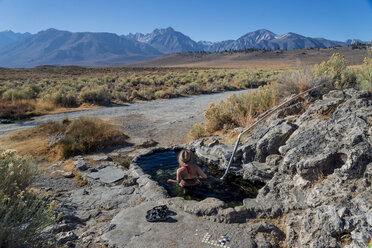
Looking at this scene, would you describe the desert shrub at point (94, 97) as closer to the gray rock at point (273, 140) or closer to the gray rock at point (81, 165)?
the gray rock at point (81, 165)

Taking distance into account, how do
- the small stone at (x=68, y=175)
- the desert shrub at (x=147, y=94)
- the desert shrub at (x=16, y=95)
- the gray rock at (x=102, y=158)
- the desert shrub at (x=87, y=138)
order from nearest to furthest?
the small stone at (x=68, y=175) → the gray rock at (x=102, y=158) → the desert shrub at (x=87, y=138) → the desert shrub at (x=16, y=95) → the desert shrub at (x=147, y=94)

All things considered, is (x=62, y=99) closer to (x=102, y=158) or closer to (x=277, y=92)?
(x=102, y=158)

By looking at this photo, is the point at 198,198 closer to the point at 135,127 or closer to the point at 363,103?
the point at 363,103

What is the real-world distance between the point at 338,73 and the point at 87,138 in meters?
9.39

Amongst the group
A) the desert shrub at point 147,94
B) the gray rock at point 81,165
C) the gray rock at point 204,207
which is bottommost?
the gray rock at point 81,165

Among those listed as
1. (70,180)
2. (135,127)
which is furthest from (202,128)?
(70,180)

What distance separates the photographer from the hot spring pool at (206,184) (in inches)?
198

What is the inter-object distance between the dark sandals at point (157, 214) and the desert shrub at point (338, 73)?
24.0 feet

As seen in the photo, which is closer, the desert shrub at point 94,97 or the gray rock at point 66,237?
the gray rock at point 66,237

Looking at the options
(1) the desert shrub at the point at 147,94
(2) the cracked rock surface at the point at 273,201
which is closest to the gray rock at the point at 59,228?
(2) the cracked rock surface at the point at 273,201

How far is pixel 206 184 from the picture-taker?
562cm

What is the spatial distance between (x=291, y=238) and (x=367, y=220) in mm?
924

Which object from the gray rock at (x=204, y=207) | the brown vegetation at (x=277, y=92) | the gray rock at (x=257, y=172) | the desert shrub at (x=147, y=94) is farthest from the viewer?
the desert shrub at (x=147, y=94)

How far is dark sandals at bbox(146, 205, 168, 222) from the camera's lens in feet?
12.1
